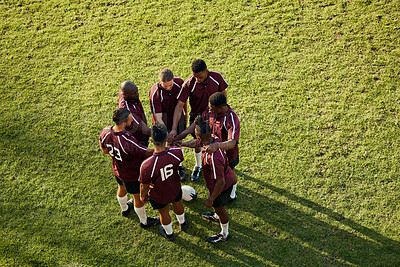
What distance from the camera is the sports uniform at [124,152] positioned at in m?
5.02

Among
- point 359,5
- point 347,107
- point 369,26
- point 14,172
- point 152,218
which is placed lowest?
point 152,218

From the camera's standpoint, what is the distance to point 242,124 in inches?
289

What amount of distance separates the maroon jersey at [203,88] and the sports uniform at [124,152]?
1.33m

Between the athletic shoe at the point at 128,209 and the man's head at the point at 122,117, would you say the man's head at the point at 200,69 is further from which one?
the athletic shoe at the point at 128,209

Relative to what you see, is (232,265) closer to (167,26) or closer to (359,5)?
(167,26)

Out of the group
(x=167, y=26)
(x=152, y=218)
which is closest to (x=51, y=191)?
(x=152, y=218)

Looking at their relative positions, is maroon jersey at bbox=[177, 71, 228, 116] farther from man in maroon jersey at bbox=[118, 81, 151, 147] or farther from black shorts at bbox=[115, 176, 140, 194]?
black shorts at bbox=[115, 176, 140, 194]

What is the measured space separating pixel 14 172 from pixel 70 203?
1491 millimetres

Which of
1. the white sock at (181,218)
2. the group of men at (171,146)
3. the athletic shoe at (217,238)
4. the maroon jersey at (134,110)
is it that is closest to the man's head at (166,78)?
the group of men at (171,146)

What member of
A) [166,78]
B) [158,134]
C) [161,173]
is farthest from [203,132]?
[166,78]

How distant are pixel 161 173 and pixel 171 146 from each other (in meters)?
0.52

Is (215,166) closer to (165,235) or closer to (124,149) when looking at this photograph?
(124,149)

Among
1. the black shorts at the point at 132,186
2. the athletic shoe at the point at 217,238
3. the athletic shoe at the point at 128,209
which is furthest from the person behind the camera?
the athletic shoe at the point at 128,209

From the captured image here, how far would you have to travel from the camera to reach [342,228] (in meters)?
5.73
